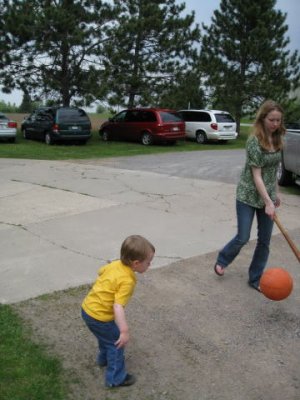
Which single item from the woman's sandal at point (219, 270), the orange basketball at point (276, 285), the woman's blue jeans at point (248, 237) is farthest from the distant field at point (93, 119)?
the orange basketball at point (276, 285)

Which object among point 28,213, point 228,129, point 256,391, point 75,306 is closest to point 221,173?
point 28,213

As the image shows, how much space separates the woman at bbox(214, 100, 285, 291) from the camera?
4367mm

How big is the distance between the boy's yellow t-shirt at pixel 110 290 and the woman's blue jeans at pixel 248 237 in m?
1.89

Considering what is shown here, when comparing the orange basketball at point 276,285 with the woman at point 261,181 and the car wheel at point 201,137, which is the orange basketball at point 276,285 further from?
the car wheel at point 201,137

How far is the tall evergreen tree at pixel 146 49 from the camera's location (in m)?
A: 24.1

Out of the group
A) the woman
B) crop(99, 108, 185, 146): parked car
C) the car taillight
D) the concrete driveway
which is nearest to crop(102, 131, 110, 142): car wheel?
crop(99, 108, 185, 146): parked car

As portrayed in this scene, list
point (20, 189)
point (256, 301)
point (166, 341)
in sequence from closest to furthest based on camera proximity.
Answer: point (166, 341) < point (256, 301) < point (20, 189)

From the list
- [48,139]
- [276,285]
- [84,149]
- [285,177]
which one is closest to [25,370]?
[276,285]

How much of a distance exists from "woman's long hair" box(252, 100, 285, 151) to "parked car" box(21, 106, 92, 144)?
57.9 feet

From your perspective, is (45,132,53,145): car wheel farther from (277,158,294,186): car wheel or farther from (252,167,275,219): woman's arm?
(252,167,275,219): woman's arm

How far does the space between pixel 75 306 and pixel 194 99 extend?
24.7m

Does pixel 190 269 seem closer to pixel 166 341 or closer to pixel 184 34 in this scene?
pixel 166 341

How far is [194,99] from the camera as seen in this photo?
28.0m

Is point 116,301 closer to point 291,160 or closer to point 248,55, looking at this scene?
A: point 291,160
